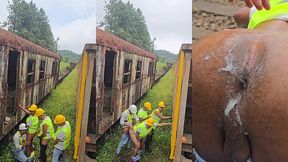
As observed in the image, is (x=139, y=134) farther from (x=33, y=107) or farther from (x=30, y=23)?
(x=30, y=23)

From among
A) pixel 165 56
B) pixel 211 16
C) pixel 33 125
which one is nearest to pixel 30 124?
pixel 33 125

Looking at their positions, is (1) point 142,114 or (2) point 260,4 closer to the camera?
(2) point 260,4

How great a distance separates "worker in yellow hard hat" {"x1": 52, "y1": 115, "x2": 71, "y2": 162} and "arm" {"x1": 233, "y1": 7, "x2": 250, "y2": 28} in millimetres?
544

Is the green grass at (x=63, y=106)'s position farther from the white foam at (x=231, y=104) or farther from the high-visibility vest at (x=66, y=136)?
the white foam at (x=231, y=104)

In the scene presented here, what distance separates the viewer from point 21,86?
103 cm

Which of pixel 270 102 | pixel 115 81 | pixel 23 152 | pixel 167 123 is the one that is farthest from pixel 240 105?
pixel 23 152

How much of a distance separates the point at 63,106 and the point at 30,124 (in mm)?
105

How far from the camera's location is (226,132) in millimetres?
745

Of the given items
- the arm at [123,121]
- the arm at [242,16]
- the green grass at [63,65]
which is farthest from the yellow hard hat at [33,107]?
the arm at [242,16]

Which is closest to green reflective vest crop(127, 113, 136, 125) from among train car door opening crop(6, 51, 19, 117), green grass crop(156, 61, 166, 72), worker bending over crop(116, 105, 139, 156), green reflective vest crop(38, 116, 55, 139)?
worker bending over crop(116, 105, 139, 156)

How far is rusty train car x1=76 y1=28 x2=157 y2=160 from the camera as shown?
94 centimetres

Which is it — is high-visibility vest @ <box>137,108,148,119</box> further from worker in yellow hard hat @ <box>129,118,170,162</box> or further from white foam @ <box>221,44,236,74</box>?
white foam @ <box>221,44,236,74</box>

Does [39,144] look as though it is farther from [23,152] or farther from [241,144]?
[241,144]

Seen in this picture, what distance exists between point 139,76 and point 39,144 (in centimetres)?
36
